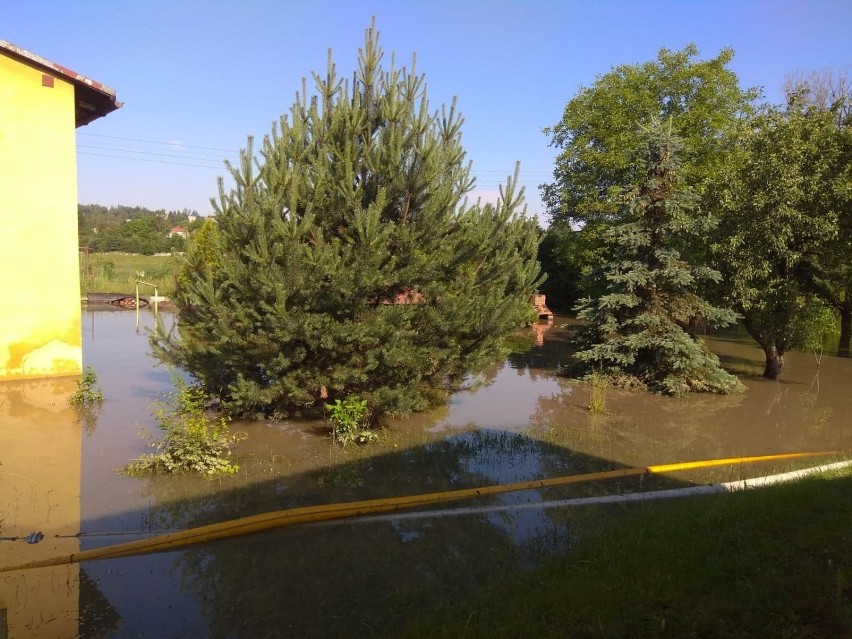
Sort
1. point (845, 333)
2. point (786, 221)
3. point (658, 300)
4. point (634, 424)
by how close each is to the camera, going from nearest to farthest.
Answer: point (634, 424), point (786, 221), point (658, 300), point (845, 333)

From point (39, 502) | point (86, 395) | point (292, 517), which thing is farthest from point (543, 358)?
point (39, 502)

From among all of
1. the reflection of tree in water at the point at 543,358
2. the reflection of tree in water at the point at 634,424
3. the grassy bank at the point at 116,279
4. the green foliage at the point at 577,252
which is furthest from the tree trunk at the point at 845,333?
the grassy bank at the point at 116,279

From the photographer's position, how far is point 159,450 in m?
8.72

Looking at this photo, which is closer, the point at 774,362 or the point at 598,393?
the point at 598,393

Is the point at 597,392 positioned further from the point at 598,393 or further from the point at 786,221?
the point at 786,221

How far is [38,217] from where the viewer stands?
12984 mm

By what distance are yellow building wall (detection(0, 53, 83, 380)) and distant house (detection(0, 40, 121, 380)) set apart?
0.02 meters

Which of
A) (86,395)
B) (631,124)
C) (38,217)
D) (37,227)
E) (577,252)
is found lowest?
(86,395)

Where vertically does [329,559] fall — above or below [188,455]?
below

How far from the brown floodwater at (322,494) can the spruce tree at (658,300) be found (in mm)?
760

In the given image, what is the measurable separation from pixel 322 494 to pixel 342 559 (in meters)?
1.80

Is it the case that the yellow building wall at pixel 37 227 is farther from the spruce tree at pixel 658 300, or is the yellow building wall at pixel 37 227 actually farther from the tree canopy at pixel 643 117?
the tree canopy at pixel 643 117

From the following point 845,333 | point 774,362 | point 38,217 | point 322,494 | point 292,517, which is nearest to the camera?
point 292,517

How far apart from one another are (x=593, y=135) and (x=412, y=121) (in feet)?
54.7
